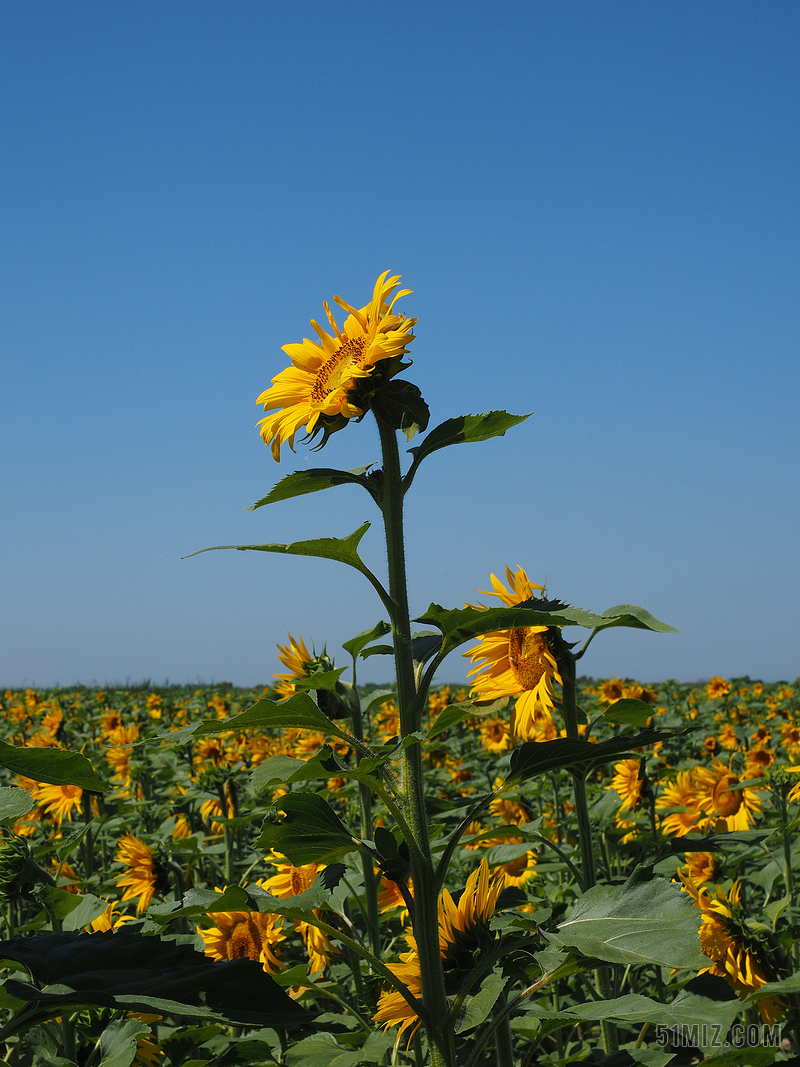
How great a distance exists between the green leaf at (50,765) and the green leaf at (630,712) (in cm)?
114

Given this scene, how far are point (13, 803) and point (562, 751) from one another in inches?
36.3

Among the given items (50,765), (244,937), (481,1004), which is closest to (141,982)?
(50,765)

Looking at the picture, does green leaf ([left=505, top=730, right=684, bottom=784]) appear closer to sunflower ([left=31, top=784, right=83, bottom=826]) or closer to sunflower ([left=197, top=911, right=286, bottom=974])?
sunflower ([left=197, top=911, right=286, bottom=974])

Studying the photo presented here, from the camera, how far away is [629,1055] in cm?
178

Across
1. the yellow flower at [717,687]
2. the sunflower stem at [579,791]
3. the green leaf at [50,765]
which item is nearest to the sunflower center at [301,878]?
the sunflower stem at [579,791]

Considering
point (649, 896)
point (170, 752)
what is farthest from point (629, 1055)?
point (170, 752)

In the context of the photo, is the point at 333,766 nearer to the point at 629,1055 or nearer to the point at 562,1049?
the point at 629,1055

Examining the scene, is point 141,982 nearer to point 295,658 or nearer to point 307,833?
point 307,833

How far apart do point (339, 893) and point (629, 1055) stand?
3.55 feet

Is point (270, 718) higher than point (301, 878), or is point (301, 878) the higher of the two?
point (270, 718)

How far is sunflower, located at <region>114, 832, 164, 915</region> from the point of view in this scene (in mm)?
3623

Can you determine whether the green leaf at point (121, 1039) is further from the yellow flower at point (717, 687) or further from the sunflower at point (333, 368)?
the yellow flower at point (717, 687)

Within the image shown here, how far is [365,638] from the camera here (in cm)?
204

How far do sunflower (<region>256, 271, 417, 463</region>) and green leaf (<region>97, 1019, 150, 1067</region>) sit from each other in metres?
1.18
